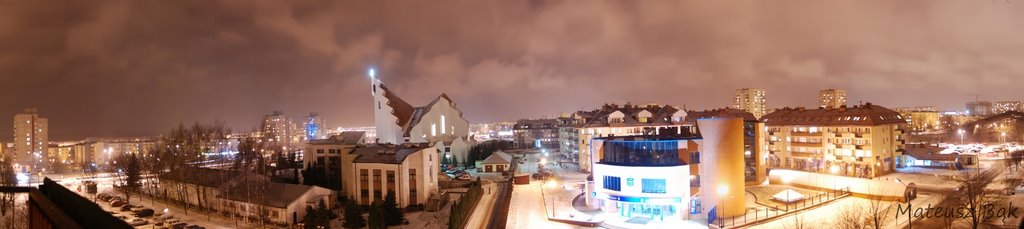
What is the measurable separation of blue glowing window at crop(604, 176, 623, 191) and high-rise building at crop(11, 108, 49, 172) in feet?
279

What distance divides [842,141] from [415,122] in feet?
115

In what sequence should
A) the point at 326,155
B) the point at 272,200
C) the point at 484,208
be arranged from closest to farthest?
the point at 272,200
the point at 484,208
the point at 326,155

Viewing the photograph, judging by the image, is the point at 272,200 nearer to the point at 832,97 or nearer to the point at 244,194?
the point at 244,194

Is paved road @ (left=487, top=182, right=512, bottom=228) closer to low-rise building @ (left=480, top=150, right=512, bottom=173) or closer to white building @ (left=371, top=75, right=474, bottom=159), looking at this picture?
low-rise building @ (left=480, top=150, right=512, bottom=173)

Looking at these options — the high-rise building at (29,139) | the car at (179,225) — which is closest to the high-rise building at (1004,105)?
the car at (179,225)

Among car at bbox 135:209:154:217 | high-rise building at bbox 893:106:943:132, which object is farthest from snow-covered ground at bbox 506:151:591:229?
high-rise building at bbox 893:106:943:132

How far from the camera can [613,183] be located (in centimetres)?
2727

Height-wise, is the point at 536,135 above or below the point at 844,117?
below

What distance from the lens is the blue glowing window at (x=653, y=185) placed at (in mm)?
26125

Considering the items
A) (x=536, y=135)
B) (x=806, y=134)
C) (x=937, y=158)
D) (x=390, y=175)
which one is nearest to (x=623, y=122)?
(x=806, y=134)

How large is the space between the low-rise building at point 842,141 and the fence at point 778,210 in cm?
976

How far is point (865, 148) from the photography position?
3753 cm

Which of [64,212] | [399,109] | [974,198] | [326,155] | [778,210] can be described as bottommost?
[778,210]

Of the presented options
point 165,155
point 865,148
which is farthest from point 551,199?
point 165,155
